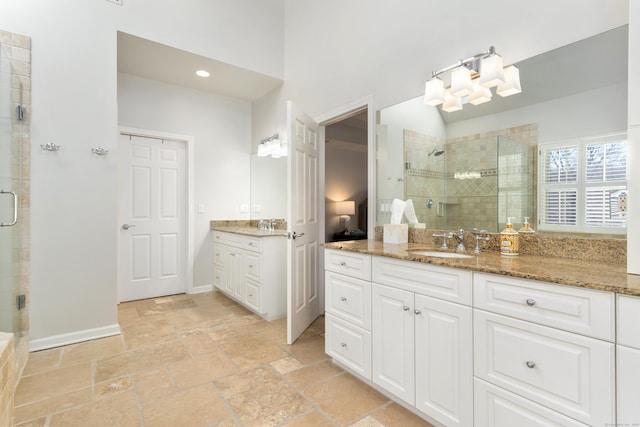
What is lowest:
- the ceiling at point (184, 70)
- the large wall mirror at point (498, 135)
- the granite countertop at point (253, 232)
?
the granite countertop at point (253, 232)

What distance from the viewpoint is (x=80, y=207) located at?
2736 millimetres

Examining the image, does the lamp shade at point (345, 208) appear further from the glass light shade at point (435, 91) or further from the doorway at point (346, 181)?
the glass light shade at point (435, 91)

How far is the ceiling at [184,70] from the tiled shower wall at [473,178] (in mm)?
2390

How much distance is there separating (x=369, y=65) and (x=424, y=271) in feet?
6.44

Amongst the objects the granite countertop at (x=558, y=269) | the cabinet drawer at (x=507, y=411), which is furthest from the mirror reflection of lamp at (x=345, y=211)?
the cabinet drawer at (x=507, y=411)

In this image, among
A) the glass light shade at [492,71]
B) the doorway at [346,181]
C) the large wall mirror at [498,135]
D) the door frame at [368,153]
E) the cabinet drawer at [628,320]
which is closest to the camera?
the cabinet drawer at [628,320]

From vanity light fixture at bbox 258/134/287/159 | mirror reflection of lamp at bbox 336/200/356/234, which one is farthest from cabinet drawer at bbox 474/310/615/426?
mirror reflection of lamp at bbox 336/200/356/234

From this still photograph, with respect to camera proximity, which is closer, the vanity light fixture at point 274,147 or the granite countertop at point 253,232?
the granite countertop at point 253,232

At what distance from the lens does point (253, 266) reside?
328cm

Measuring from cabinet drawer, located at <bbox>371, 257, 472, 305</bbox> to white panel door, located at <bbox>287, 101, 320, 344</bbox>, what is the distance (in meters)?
0.94

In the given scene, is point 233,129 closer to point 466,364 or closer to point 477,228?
point 477,228

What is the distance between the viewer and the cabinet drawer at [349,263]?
1.95 metres

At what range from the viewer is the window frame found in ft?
4.84

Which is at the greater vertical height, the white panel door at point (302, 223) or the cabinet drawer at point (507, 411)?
the white panel door at point (302, 223)
